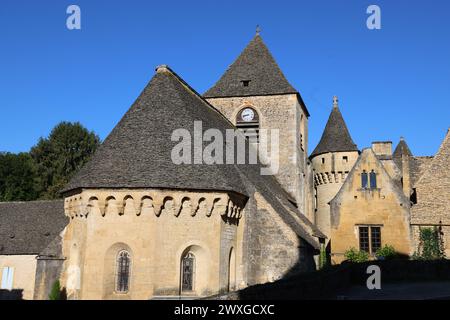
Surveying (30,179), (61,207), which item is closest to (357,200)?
(61,207)

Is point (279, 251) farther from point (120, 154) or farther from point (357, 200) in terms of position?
point (357, 200)

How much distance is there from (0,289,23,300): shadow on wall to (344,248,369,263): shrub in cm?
2090

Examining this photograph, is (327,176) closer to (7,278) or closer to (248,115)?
(248,115)

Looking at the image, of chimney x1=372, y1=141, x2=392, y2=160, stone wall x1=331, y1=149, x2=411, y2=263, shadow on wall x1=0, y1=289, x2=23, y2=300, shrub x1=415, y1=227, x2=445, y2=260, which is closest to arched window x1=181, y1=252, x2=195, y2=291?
stone wall x1=331, y1=149, x2=411, y2=263

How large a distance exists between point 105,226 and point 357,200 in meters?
18.4

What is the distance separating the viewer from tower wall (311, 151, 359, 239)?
40.2m

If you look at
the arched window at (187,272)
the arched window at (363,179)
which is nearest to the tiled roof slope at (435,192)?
the arched window at (363,179)

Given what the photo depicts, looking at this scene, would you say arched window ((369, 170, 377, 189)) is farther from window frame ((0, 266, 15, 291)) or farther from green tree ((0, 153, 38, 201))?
green tree ((0, 153, 38, 201))

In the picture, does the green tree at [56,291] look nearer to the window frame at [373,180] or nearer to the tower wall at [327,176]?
the window frame at [373,180]

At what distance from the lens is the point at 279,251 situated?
18.7m

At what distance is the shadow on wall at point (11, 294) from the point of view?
30141mm

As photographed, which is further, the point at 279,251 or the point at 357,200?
the point at 357,200

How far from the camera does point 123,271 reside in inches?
655

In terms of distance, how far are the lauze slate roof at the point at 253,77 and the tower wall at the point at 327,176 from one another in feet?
34.4
